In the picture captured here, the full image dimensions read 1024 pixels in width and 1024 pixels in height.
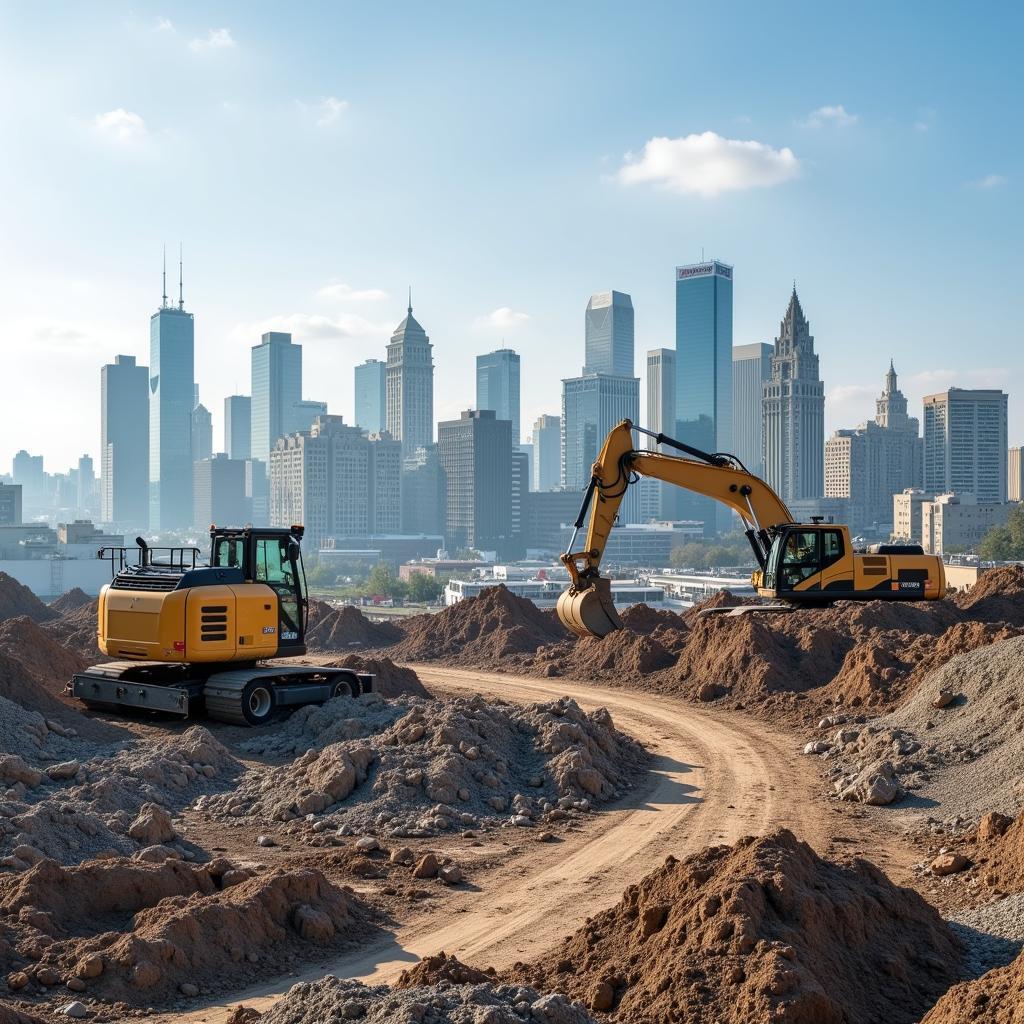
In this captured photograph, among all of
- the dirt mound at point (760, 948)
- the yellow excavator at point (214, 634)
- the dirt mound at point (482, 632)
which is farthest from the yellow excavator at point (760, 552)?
the dirt mound at point (760, 948)

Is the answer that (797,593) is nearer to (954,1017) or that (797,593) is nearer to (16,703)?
(16,703)

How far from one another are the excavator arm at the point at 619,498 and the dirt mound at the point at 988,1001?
2141cm

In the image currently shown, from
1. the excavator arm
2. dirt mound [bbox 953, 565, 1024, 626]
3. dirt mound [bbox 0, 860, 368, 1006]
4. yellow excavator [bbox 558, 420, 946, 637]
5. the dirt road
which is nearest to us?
dirt mound [bbox 0, 860, 368, 1006]

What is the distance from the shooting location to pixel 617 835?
15000 mm

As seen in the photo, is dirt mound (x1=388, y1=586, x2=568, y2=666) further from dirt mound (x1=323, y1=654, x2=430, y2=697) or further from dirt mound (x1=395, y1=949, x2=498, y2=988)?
dirt mound (x1=395, y1=949, x2=498, y2=988)

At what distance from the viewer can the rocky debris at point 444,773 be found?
15.5m

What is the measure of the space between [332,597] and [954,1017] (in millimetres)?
131392

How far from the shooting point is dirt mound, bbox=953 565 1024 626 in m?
32.9

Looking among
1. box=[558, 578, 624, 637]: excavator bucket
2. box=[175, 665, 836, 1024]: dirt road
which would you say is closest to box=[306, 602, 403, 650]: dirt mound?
box=[558, 578, 624, 637]: excavator bucket

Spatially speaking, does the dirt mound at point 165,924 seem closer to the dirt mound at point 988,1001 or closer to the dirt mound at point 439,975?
the dirt mound at point 439,975

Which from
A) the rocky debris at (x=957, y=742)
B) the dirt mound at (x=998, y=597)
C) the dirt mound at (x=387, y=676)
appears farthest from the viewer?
the dirt mound at (x=998, y=597)

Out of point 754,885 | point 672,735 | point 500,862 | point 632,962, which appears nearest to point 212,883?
point 500,862

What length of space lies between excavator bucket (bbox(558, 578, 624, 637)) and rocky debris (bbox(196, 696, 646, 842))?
1075 cm

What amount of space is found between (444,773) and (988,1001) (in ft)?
31.6
